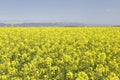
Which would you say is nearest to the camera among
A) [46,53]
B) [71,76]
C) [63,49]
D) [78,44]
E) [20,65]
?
[71,76]

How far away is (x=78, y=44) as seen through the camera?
13.4 meters

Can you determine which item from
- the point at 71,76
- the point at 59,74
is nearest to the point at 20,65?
the point at 59,74

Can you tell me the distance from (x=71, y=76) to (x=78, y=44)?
5.43 meters

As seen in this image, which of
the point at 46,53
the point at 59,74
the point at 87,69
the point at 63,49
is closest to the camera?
the point at 59,74

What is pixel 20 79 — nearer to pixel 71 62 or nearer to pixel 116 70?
pixel 71 62

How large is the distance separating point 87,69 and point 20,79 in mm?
2069

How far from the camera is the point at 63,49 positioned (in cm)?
1232

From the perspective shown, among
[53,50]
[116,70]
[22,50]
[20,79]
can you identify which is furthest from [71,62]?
[22,50]

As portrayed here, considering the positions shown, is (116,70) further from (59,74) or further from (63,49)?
(63,49)

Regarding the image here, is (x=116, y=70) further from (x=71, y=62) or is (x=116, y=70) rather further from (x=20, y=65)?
(x=20, y=65)

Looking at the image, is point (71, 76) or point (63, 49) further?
point (63, 49)

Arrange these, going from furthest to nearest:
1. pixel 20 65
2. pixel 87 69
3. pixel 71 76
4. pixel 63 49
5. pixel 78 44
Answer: pixel 78 44
pixel 63 49
pixel 20 65
pixel 87 69
pixel 71 76

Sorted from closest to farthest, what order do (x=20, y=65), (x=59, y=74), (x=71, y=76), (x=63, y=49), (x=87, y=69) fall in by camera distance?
1. (x=71, y=76)
2. (x=59, y=74)
3. (x=87, y=69)
4. (x=20, y=65)
5. (x=63, y=49)

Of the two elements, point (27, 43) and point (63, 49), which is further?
point (27, 43)
